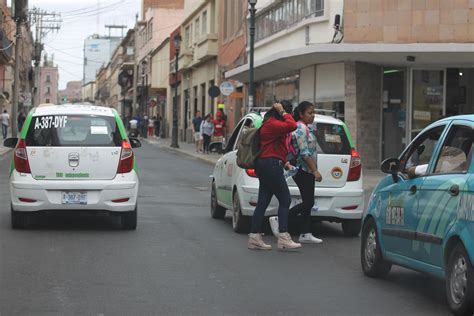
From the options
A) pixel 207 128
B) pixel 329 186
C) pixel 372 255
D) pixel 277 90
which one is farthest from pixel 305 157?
pixel 207 128

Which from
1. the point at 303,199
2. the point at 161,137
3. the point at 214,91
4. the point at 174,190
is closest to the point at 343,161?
the point at 303,199

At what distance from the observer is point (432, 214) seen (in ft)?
21.5

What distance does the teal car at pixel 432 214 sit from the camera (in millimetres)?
6047

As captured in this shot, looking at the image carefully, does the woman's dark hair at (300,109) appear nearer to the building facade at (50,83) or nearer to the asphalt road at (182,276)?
the asphalt road at (182,276)

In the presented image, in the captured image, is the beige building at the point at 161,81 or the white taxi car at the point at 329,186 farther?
the beige building at the point at 161,81

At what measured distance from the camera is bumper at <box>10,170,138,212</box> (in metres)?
10.3

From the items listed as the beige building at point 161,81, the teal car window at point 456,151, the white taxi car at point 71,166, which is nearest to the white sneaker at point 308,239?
the white taxi car at point 71,166

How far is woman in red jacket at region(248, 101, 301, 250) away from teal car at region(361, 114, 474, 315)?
4.75ft

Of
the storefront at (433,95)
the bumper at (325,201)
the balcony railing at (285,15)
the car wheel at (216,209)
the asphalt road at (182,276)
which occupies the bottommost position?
the asphalt road at (182,276)

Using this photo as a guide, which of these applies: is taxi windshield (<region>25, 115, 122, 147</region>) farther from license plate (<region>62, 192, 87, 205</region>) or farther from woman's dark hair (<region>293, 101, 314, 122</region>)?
woman's dark hair (<region>293, 101, 314, 122</region>)

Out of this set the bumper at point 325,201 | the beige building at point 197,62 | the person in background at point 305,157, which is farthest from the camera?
the beige building at point 197,62

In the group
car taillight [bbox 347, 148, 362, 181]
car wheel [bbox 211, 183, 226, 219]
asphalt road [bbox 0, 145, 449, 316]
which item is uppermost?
car taillight [bbox 347, 148, 362, 181]

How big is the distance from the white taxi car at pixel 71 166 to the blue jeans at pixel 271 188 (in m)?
2.04

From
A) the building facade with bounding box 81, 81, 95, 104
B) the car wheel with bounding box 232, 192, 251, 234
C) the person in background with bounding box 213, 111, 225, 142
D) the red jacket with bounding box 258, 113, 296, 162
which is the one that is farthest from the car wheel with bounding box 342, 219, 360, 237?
the building facade with bounding box 81, 81, 95, 104
